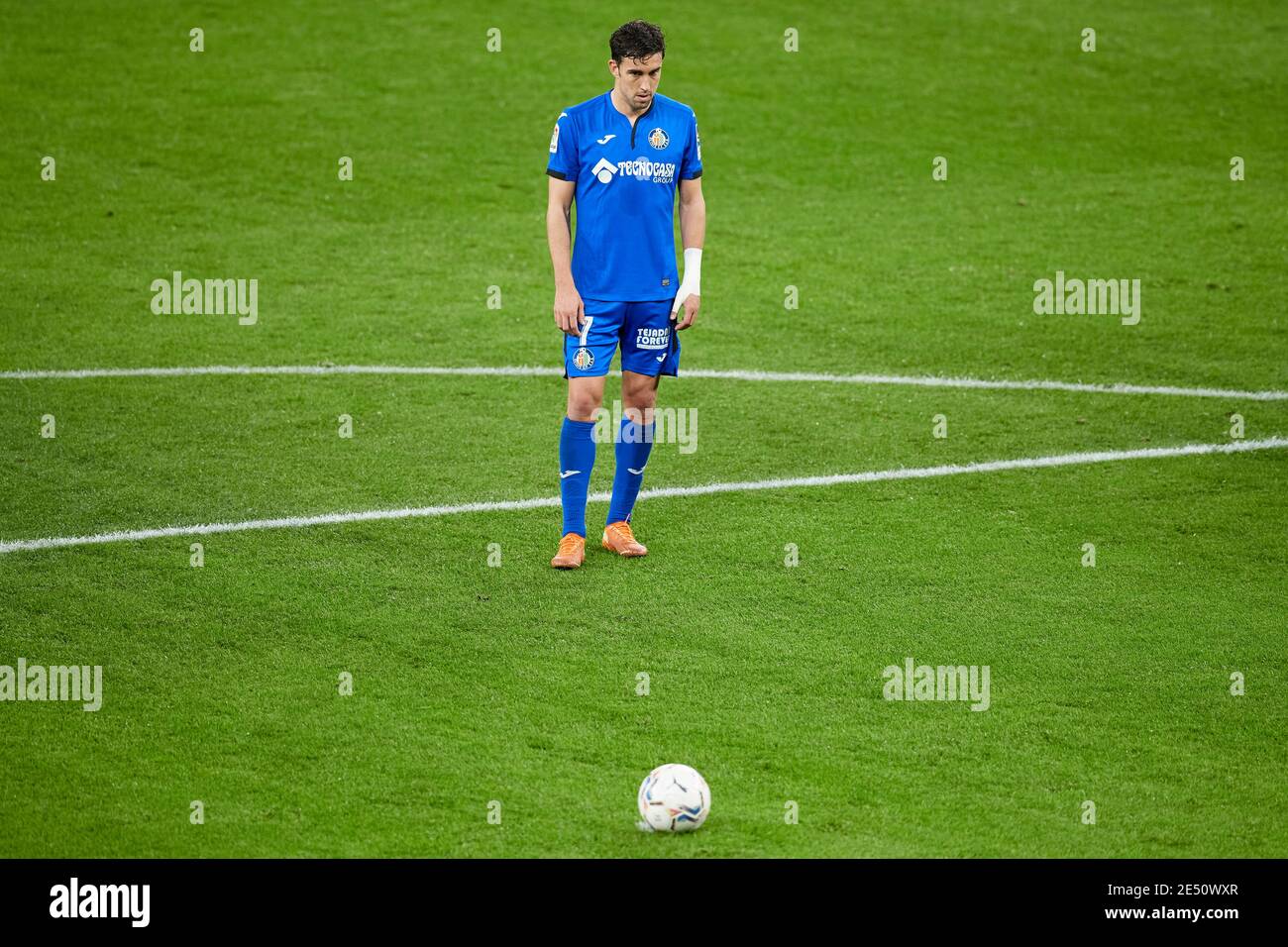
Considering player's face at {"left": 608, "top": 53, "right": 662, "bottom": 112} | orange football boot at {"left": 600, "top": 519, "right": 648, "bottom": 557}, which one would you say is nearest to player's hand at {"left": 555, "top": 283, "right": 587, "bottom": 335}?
player's face at {"left": 608, "top": 53, "right": 662, "bottom": 112}

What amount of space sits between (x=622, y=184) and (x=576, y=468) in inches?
58.2

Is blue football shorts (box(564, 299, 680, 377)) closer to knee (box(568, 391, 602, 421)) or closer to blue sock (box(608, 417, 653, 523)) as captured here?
knee (box(568, 391, 602, 421))

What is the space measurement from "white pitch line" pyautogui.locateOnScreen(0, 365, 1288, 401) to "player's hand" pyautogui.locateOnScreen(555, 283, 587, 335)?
11.3 feet

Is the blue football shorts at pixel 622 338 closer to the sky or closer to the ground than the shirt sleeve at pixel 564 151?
closer to the ground

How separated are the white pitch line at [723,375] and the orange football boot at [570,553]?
3361 mm

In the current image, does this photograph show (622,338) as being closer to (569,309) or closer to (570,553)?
(569,309)

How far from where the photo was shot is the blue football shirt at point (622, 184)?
311 inches

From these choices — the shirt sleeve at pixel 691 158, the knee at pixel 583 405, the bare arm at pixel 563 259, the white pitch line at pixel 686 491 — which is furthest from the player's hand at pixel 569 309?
the white pitch line at pixel 686 491

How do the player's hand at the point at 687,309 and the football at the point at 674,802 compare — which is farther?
the player's hand at the point at 687,309

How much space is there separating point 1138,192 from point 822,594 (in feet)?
32.2

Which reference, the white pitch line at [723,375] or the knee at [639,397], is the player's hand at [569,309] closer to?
the knee at [639,397]

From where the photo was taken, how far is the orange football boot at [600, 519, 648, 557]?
8.29 metres

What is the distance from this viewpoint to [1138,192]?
16.0 meters

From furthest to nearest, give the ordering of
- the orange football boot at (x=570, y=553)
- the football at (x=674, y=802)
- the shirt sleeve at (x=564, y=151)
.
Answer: the orange football boot at (x=570, y=553)
the shirt sleeve at (x=564, y=151)
the football at (x=674, y=802)
